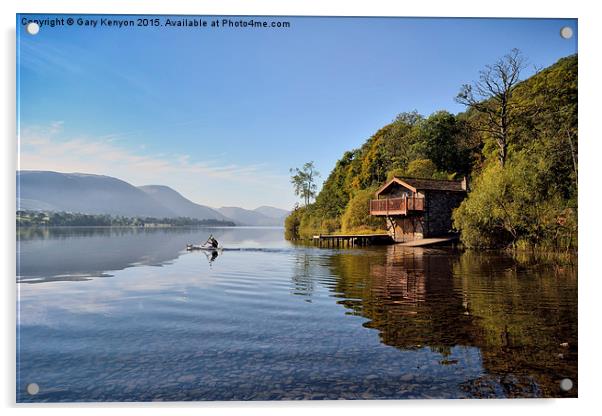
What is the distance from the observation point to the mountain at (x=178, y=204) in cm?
798

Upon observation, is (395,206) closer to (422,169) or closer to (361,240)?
(361,240)

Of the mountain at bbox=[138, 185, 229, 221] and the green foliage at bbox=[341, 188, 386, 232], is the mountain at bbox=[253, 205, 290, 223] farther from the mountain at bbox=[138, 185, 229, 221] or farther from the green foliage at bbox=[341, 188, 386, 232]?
the green foliage at bbox=[341, 188, 386, 232]

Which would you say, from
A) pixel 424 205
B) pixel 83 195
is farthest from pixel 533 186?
pixel 83 195

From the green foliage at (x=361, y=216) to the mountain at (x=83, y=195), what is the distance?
16.9 m

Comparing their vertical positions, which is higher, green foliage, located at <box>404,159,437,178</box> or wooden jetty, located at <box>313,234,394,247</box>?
green foliage, located at <box>404,159,437,178</box>

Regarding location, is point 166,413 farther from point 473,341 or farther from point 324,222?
point 324,222

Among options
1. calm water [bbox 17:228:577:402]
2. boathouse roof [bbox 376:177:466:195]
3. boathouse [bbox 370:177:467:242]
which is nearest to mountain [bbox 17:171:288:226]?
calm water [bbox 17:228:577:402]

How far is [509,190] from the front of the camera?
15125 mm

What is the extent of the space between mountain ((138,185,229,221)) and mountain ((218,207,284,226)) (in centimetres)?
29

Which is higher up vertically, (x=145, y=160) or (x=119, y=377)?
(x=145, y=160)

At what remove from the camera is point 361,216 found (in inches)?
1030

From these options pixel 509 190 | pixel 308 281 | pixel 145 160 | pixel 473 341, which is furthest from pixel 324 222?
pixel 473 341

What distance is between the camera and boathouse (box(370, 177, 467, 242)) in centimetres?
2169
